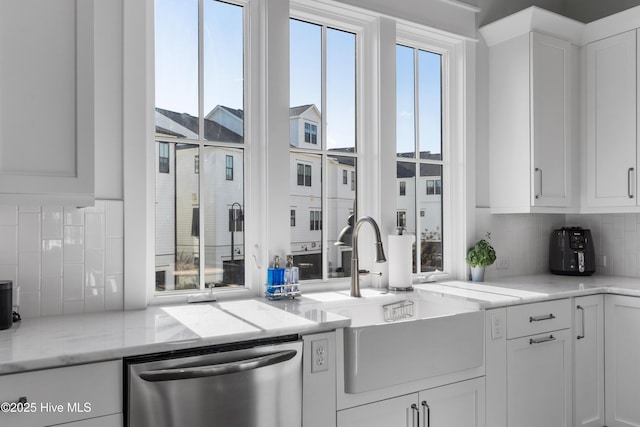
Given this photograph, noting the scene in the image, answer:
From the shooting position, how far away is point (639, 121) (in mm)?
2879

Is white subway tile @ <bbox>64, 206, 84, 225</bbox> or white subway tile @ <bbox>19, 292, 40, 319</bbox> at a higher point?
white subway tile @ <bbox>64, 206, 84, 225</bbox>

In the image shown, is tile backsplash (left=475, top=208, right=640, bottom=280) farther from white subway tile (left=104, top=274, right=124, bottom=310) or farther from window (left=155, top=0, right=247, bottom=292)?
white subway tile (left=104, top=274, right=124, bottom=310)

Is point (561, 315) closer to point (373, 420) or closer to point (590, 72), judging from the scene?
point (373, 420)

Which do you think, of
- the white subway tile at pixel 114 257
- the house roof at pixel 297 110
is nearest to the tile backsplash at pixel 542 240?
the house roof at pixel 297 110

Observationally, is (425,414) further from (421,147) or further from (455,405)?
(421,147)

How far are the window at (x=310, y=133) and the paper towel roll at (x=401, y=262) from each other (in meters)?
0.70

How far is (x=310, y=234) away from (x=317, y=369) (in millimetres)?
963

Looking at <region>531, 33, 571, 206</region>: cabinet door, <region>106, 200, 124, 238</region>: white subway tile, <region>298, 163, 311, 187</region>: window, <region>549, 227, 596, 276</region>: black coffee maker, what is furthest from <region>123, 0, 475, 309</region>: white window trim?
<region>549, 227, 596, 276</region>: black coffee maker

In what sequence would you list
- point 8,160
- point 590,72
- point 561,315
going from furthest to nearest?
point 590,72 < point 561,315 < point 8,160

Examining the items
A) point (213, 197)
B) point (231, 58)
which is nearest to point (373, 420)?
point (213, 197)

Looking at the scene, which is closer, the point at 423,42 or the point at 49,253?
the point at 49,253

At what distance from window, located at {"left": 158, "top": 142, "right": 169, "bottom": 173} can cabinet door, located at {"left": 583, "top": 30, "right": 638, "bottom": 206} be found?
103 inches

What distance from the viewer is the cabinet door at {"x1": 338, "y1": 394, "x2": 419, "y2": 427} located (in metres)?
1.87

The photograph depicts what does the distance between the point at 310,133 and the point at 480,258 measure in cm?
130
